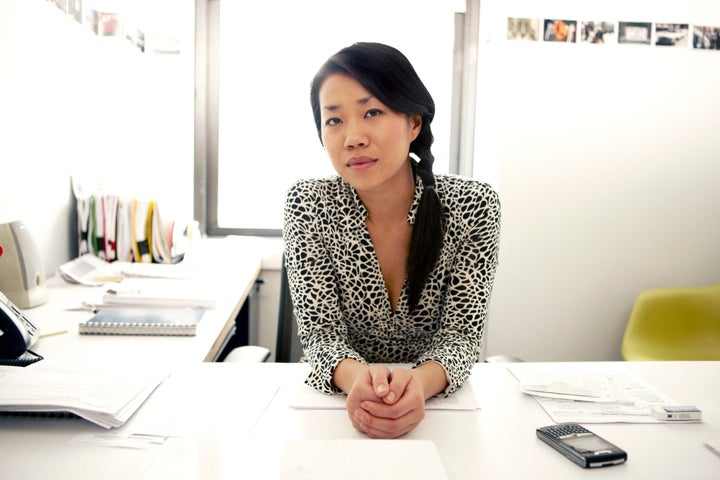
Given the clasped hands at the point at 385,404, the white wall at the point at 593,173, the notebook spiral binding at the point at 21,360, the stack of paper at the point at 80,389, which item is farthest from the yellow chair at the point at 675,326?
the notebook spiral binding at the point at 21,360

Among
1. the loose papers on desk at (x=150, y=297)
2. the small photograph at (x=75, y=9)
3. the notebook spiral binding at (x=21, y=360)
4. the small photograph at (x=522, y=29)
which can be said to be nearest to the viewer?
the notebook spiral binding at (x=21, y=360)

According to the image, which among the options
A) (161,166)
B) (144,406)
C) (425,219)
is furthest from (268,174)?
(144,406)

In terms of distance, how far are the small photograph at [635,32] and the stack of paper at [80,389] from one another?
2.40 metres

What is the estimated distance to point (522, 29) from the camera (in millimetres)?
2537

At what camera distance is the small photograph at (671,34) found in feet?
8.41

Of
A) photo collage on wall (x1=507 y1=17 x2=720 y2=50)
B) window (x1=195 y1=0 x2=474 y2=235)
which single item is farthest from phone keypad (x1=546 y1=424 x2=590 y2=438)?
window (x1=195 y1=0 x2=474 y2=235)

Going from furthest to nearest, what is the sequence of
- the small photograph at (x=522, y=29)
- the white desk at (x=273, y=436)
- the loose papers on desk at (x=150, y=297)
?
the small photograph at (x=522, y=29), the loose papers on desk at (x=150, y=297), the white desk at (x=273, y=436)

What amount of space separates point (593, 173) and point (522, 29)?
0.71m

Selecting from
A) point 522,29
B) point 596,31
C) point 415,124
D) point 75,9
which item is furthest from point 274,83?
point 415,124

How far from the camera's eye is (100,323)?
1.40 metres

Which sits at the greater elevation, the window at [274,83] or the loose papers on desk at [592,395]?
the window at [274,83]

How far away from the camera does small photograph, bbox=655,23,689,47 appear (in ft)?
8.41

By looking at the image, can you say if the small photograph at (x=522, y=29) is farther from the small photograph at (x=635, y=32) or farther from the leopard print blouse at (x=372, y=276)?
the leopard print blouse at (x=372, y=276)

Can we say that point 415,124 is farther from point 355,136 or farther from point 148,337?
point 148,337
